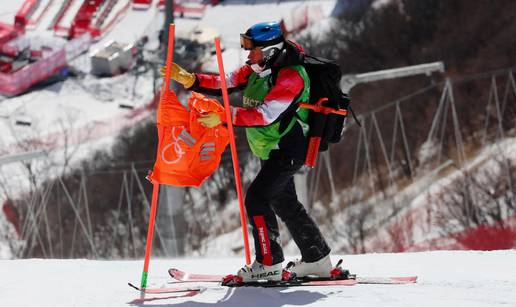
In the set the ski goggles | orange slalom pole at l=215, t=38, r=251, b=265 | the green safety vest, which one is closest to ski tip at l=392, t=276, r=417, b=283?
orange slalom pole at l=215, t=38, r=251, b=265

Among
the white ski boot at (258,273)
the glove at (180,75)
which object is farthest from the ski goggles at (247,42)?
the white ski boot at (258,273)

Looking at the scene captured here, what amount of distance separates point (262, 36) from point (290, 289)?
4.75 ft

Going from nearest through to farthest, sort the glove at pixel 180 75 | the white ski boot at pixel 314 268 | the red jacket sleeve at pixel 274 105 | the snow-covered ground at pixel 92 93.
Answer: the red jacket sleeve at pixel 274 105 → the glove at pixel 180 75 → the white ski boot at pixel 314 268 → the snow-covered ground at pixel 92 93

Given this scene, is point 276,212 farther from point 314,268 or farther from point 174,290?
point 174,290

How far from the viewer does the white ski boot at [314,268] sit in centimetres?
632

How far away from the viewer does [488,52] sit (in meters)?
31.6

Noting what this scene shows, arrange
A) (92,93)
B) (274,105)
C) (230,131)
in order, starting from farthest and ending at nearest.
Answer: (92,93) < (230,131) < (274,105)

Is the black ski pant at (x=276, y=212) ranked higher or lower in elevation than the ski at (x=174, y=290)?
higher

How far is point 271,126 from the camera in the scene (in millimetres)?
5816

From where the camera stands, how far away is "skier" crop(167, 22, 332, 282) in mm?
5613

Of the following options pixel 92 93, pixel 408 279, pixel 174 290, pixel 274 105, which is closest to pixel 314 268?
pixel 408 279

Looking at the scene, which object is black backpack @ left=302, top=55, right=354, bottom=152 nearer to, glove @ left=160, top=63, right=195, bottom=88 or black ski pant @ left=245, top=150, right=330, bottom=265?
black ski pant @ left=245, top=150, right=330, bottom=265

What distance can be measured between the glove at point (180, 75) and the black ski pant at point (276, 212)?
66 centimetres

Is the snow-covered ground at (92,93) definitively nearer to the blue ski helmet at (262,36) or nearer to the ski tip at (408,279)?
the ski tip at (408,279)
